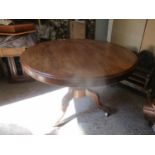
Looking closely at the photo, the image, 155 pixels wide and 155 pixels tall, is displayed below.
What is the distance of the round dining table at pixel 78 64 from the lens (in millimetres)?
883

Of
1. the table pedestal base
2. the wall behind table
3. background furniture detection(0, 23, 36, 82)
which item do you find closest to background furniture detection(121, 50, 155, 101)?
the wall behind table

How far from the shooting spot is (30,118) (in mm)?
1495

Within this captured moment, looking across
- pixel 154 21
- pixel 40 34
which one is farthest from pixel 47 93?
pixel 154 21

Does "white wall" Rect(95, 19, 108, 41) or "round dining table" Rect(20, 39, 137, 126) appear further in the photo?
"white wall" Rect(95, 19, 108, 41)

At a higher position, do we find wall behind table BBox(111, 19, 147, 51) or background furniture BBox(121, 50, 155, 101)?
wall behind table BBox(111, 19, 147, 51)

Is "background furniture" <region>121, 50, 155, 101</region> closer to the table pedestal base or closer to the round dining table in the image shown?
the table pedestal base

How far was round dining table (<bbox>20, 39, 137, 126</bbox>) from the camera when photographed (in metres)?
0.88

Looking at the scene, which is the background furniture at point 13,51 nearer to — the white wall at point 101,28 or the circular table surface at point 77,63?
the circular table surface at point 77,63

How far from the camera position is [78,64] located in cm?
102

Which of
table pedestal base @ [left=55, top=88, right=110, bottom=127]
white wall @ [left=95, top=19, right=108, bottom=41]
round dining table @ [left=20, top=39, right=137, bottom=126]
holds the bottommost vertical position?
table pedestal base @ [left=55, top=88, right=110, bottom=127]


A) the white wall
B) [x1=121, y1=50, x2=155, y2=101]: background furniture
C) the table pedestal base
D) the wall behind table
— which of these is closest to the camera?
the table pedestal base

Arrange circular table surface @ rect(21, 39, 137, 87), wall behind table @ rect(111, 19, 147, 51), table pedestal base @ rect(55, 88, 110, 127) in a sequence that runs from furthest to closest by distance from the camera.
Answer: wall behind table @ rect(111, 19, 147, 51)
table pedestal base @ rect(55, 88, 110, 127)
circular table surface @ rect(21, 39, 137, 87)

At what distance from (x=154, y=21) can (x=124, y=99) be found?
0.92m
